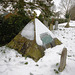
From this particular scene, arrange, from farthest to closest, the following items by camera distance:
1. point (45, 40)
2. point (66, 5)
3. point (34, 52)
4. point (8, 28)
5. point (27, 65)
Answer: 1. point (66, 5)
2. point (8, 28)
3. point (45, 40)
4. point (34, 52)
5. point (27, 65)

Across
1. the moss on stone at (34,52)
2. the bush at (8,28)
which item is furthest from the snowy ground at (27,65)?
the bush at (8,28)

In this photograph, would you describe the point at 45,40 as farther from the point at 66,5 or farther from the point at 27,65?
the point at 66,5

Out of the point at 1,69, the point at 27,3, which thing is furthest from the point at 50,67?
the point at 27,3

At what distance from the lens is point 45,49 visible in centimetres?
357

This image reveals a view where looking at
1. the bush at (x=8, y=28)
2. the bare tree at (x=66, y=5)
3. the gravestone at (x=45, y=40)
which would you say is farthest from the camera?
the bare tree at (x=66, y=5)

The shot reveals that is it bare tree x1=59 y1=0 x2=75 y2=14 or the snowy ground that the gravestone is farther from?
bare tree x1=59 y1=0 x2=75 y2=14

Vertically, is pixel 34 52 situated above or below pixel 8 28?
below

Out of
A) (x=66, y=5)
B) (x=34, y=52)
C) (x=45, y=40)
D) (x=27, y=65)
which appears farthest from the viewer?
Result: (x=66, y=5)

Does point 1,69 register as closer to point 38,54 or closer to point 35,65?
point 35,65

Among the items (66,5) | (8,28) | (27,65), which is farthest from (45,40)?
(66,5)

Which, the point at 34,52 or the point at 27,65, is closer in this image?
the point at 27,65

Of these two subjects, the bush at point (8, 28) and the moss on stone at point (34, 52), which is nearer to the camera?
the moss on stone at point (34, 52)

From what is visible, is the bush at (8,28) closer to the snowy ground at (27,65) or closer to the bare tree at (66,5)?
the snowy ground at (27,65)

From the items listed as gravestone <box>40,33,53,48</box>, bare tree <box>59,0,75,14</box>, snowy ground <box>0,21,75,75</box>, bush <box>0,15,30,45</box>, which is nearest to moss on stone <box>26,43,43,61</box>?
snowy ground <box>0,21,75,75</box>
